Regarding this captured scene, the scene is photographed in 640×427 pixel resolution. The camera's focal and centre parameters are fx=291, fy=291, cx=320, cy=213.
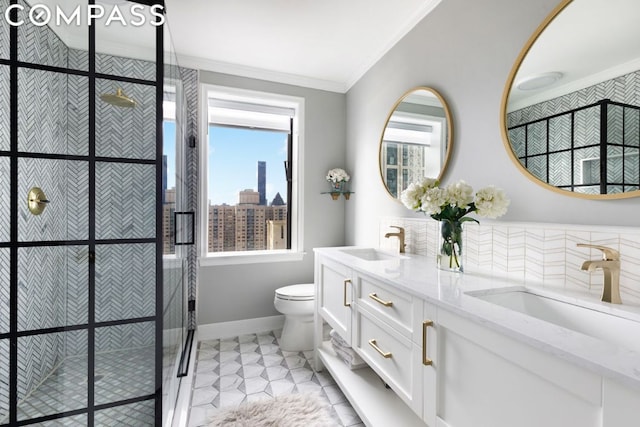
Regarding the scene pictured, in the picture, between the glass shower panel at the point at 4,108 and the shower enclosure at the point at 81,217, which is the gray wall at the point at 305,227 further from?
the glass shower panel at the point at 4,108

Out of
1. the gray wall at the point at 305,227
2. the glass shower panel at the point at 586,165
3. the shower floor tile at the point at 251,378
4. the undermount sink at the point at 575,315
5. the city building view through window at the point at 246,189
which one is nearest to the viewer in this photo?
the undermount sink at the point at 575,315

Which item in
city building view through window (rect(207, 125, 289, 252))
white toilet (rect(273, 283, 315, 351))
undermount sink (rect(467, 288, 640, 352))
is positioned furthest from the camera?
city building view through window (rect(207, 125, 289, 252))

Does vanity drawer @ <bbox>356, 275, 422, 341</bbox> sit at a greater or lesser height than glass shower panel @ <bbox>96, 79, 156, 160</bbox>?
lesser

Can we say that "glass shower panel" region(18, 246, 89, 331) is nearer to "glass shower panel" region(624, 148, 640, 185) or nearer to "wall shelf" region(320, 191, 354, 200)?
"glass shower panel" region(624, 148, 640, 185)

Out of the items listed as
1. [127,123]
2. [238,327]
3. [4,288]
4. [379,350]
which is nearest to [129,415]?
[4,288]

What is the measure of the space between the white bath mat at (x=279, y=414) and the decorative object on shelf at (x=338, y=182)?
1718 millimetres

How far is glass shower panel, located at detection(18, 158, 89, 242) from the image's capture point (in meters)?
0.97

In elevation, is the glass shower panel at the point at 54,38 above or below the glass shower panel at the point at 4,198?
above

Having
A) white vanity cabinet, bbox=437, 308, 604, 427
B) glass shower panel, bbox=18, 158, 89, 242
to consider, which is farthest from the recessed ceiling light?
glass shower panel, bbox=18, 158, 89, 242

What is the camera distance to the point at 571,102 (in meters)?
1.11

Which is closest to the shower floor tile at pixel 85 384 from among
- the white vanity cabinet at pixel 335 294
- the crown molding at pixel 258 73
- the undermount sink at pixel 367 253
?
the white vanity cabinet at pixel 335 294

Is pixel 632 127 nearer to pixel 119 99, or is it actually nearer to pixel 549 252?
pixel 549 252

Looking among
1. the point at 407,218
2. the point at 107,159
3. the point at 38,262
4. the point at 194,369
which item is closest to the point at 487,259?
the point at 407,218

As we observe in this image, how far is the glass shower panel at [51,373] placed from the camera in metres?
0.99
